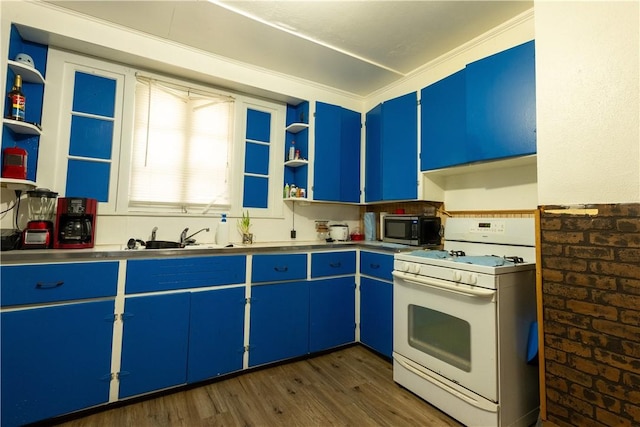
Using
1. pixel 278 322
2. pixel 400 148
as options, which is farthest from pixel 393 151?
pixel 278 322

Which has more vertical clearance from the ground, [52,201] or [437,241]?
[52,201]

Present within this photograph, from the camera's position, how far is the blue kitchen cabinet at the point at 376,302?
93.1 inches

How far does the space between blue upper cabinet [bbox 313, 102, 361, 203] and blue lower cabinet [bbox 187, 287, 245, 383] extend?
1.27 metres

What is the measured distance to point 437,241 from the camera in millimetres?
2502

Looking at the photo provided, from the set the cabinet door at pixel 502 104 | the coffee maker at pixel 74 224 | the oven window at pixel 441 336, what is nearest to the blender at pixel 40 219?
the coffee maker at pixel 74 224

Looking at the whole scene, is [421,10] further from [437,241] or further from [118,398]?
[118,398]

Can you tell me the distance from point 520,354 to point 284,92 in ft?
9.04

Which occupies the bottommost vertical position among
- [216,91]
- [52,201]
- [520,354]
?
[520,354]

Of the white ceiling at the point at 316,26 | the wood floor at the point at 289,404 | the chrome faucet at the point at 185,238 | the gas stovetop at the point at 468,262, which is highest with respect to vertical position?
the white ceiling at the point at 316,26

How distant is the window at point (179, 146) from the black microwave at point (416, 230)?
1609 mm

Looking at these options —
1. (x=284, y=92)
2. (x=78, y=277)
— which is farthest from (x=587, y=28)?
(x=78, y=277)

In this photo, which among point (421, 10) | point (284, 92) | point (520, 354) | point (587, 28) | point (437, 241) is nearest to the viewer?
point (587, 28)

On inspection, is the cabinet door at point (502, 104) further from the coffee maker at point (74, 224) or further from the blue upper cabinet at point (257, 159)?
the coffee maker at point (74, 224)

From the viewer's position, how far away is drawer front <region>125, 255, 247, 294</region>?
1.82 metres
